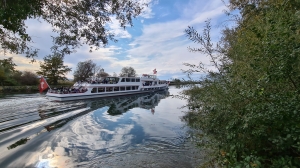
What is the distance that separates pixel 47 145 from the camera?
8672mm

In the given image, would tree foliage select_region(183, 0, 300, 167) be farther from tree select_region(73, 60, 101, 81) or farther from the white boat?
tree select_region(73, 60, 101, 81)

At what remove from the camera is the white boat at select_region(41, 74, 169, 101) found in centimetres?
2572

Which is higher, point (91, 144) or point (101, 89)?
point (101, 89)

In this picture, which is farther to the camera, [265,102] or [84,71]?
[84,71]

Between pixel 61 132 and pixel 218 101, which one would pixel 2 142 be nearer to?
pixel 61 132

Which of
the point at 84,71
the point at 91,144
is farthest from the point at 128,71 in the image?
the point at 91,144

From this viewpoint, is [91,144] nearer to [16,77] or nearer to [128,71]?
[16,77]

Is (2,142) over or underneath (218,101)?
underneath

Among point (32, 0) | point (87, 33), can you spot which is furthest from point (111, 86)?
point (32, 0)

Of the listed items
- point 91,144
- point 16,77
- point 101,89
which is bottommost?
point 91,144

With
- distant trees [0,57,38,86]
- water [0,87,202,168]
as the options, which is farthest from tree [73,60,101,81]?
water [0,87,202,168]

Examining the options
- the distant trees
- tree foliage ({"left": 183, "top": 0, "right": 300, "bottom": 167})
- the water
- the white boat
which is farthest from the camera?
the distant trees

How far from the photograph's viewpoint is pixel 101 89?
31422 mm

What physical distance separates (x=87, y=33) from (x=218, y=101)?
496cm
